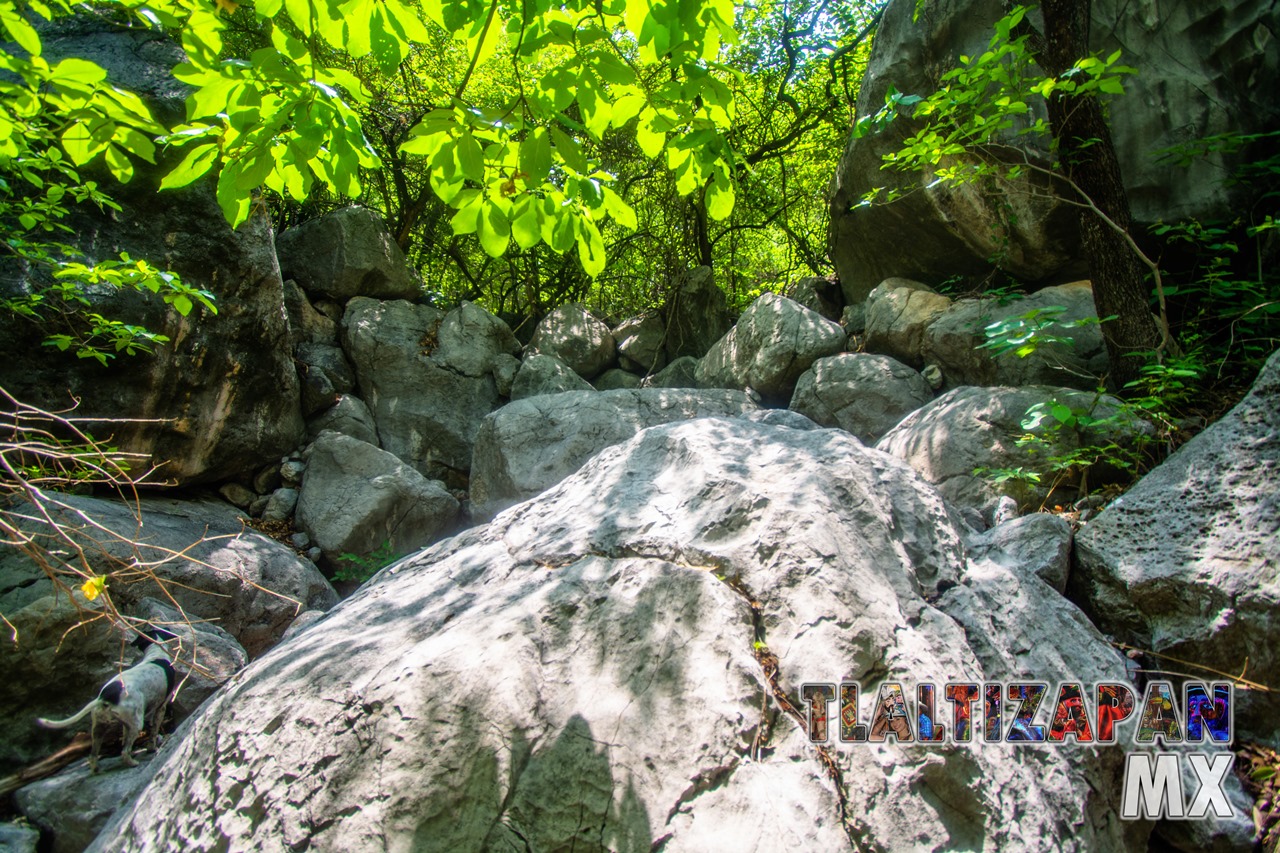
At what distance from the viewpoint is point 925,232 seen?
6348 mm

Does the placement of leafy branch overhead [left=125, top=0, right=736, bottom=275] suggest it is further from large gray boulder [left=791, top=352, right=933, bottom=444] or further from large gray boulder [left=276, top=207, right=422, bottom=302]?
large gray boulder [left=276, top=207, right=422, bottom=302]

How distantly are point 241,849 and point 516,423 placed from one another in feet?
15.2

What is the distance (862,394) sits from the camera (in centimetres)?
586

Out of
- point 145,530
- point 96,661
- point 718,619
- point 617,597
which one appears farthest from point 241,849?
point 145,530

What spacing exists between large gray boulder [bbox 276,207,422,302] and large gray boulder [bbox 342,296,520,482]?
26 centimetres

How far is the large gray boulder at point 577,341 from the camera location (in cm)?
855

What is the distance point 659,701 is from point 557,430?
14.2ft

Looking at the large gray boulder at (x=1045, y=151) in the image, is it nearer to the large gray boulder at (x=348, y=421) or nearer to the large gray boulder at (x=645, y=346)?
the large gray boulder at (x=645, y=346)

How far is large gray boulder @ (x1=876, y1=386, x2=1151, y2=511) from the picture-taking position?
12.3 ft

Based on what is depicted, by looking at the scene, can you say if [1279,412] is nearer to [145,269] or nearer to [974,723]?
[974,723]

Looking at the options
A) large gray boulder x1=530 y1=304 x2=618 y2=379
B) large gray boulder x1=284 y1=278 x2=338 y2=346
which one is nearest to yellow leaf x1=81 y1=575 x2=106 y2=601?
large gray boulder x1=284 y1=278 x2=338 y2=346

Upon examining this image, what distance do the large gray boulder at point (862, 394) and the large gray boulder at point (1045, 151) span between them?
122 centimetres

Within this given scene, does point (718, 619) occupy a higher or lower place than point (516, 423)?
lower

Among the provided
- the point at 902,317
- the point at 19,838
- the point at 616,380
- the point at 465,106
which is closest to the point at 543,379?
the point at 616,380
